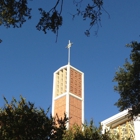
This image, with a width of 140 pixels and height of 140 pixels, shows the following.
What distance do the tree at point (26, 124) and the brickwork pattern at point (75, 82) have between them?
3819cm

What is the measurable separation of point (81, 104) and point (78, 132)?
1424 inches

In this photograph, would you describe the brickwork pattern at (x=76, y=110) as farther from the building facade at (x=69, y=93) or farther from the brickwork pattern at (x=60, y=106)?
the brickwork pattern at (x=60, y=106)

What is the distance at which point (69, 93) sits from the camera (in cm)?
5628

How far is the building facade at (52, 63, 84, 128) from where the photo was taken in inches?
2185

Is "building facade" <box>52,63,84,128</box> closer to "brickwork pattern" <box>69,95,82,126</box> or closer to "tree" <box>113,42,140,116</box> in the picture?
"brickwork pattern" <box>69,95,82,126</box>

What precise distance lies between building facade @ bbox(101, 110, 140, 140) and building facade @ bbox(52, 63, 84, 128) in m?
18.4

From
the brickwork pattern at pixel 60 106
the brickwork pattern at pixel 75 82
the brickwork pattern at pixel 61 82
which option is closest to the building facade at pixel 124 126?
the brickwork pattern at pixel 60 106

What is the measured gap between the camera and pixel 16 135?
1686 cm

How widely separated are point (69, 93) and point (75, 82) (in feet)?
12.7

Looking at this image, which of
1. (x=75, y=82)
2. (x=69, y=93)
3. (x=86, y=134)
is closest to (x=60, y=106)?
(x=69, y=93)

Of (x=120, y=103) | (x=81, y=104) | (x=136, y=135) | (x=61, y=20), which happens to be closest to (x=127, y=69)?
(x=120, y=103)

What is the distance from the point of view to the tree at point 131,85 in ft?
50.4

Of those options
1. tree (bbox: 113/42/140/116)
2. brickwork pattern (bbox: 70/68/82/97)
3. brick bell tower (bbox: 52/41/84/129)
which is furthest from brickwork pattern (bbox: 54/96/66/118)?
tree (bbox: 113/42/140/116)

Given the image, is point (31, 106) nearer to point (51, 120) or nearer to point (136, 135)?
point (51, 120)
